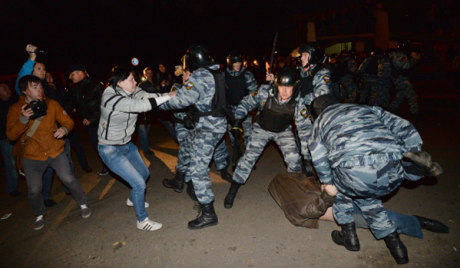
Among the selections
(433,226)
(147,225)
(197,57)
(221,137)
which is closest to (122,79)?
(197,57)

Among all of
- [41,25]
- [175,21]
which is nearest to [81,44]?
[41,25]

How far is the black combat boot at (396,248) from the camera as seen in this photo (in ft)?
7.82

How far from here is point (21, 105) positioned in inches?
122

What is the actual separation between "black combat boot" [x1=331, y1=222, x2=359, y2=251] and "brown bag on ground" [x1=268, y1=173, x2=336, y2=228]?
0.90 ft

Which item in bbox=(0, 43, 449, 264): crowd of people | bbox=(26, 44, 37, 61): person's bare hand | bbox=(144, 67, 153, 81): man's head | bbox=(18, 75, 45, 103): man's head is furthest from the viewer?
bbox=(144, 67, 153, 81): man's head

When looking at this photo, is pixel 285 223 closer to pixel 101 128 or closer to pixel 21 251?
pixel 101 128

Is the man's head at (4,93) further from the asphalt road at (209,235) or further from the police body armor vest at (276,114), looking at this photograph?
the police body armor vest at (276,114)

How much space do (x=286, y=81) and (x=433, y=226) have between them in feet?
7.45

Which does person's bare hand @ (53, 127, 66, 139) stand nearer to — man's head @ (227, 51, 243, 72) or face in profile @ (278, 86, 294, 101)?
face in profile @ (278, 86, 294, 101)

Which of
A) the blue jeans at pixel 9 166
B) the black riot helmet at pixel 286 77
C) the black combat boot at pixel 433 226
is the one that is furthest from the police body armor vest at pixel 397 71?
the blue jeans at pixel 9 166

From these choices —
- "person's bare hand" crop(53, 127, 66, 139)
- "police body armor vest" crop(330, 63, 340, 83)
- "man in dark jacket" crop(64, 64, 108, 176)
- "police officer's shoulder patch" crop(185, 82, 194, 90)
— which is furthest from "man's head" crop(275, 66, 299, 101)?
"police body armor vest" crop(330, 63, 340, 83)

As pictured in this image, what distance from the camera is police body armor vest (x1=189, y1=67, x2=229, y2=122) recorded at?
3.13 metres

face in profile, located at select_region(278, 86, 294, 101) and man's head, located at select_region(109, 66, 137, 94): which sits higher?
man's head, located at select_region(109, 66, 137, 94)

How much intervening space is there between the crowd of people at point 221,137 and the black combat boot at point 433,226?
11mm
